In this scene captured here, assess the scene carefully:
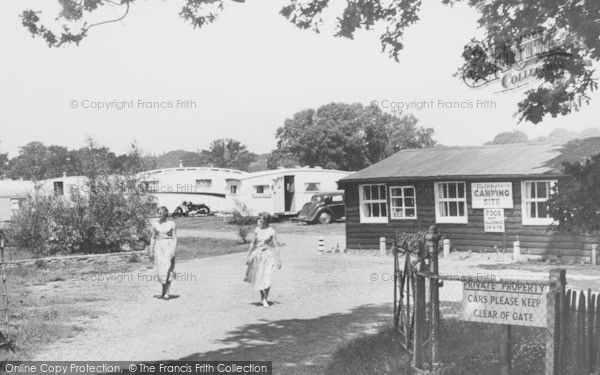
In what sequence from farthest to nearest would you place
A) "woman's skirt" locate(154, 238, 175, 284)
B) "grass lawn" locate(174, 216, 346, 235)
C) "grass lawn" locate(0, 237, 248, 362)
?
"grass lawn" locate(174, 216, 346, 235) < "woman's skirt" locate(154, 238, 175, 284) < "grass lawn" locate(0, 237, 248, 362)

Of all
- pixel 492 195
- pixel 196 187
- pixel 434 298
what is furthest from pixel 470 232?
pixel 196 187

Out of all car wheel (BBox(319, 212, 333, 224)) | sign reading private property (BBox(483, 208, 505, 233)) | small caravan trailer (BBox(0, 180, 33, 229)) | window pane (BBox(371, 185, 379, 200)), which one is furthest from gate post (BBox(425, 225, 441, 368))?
small caravan trailer (BBox(0, 180, 33, 229))

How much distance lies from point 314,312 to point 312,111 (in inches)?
2392

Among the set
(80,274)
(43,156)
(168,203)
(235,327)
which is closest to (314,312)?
(235,327)

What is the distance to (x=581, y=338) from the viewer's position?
599 cm

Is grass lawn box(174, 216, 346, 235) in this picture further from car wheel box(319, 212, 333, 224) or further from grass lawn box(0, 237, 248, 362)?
grass lawn box(0, 237, 248, 362)

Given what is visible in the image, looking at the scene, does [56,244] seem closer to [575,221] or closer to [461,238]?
[461,238]

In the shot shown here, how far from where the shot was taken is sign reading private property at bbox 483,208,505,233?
20953mm

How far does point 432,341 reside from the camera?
6.83 metres

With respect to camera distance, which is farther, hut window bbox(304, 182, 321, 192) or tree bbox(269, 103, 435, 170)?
tree bbox(269, 103, 435, 170)

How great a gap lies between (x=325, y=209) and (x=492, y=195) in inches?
635

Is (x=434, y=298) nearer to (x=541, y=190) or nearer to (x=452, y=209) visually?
(x=541, y=190)

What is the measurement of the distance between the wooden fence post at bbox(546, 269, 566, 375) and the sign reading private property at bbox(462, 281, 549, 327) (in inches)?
2.1

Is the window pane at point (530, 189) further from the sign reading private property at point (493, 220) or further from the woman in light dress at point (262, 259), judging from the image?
the woman in light dress at point (262, 259)
